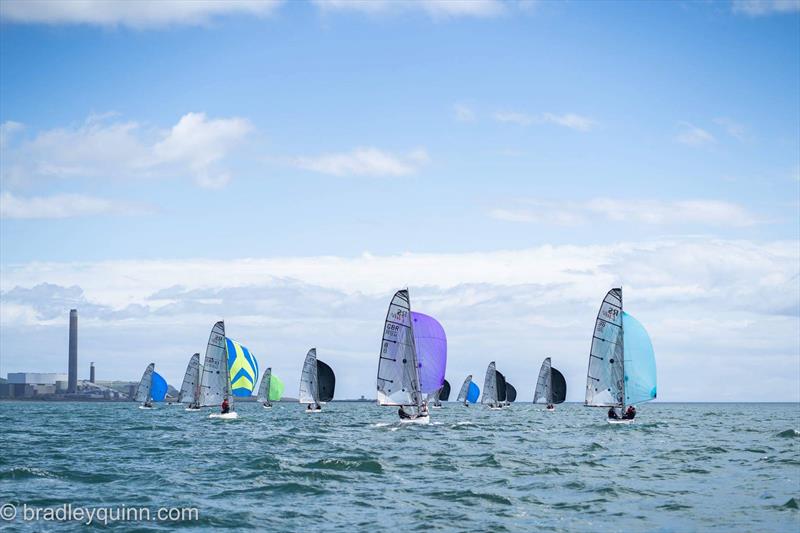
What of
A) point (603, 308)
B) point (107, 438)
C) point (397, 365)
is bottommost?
point (107, 438)

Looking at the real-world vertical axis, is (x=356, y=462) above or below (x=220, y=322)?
below

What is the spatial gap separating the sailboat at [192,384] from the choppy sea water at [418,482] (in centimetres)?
6106

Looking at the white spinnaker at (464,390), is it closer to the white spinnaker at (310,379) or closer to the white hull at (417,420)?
the white spinnaker at (310,379)

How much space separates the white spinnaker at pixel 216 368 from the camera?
81.5 meters

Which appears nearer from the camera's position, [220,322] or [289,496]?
[289,496]

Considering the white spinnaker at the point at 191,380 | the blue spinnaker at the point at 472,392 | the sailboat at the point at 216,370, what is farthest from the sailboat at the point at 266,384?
the sailboat at the point at 216,370

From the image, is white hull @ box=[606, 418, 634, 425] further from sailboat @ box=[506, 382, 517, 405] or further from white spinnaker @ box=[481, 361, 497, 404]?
sailboat @ box=[506, 382, 517, 405]

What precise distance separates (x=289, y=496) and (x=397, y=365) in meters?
29.5

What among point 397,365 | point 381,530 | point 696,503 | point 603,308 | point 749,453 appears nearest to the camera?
point 381,530

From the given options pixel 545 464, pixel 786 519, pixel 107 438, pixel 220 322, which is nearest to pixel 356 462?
pixel 545 464

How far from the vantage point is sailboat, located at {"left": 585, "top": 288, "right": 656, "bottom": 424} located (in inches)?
2415

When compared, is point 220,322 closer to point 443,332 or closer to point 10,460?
point 443,332

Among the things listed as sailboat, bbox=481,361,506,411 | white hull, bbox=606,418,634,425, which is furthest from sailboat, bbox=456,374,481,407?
white hull, bbox=606,418,634,425

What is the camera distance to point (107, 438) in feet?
161
